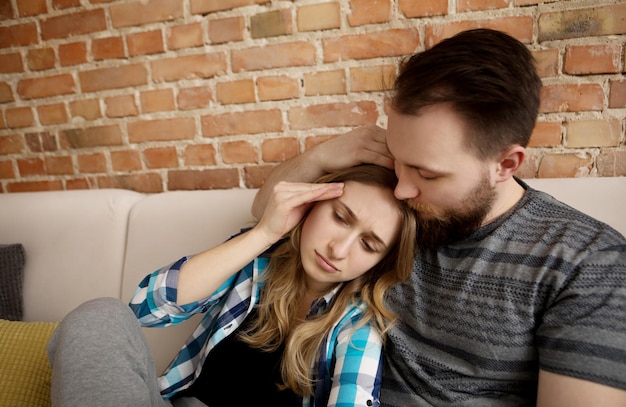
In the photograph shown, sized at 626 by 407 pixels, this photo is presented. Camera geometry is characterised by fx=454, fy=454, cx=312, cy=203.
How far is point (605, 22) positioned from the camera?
1170 millimetres

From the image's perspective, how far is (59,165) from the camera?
185 centimetres

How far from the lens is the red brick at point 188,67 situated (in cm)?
154

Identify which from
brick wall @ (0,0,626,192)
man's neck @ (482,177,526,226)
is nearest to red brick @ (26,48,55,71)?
A: brick wall @ (0,0,626,192)

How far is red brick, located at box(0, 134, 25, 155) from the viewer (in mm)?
1873

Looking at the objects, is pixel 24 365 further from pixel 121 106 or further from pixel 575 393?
pixel 575 393

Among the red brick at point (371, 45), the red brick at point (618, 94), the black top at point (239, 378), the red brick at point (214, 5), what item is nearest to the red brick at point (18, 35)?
the red brick at point (214, 5)

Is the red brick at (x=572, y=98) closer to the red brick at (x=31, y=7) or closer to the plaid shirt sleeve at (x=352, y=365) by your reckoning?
the plaid shirt sleeve at (x=352, y=365)

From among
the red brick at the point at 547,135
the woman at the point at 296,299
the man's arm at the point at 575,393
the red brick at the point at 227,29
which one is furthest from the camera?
the red brick at the point at 227,29

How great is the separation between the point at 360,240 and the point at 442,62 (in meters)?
0.42

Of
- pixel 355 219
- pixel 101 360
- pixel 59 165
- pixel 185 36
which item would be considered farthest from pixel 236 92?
pixel 101 360

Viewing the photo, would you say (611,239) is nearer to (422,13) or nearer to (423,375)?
(423,375)

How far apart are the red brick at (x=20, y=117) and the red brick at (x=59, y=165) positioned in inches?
6.4

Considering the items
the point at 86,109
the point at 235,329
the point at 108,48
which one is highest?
the point at 108,48

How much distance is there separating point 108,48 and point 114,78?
0.35 feet
